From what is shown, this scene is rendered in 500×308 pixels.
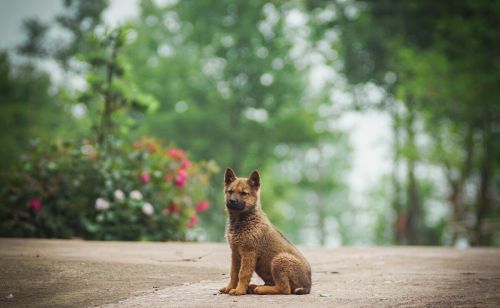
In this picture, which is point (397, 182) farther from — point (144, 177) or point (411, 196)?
point (144, 177)

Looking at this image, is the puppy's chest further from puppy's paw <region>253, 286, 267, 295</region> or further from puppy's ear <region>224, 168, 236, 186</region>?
puppy's ear <region>224, 168, 236, 186</region>

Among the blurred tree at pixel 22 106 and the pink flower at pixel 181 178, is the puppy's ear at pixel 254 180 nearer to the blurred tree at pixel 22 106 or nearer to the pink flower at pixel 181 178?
the pink flower at pixel 181 178

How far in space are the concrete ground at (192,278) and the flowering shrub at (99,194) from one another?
226 cm

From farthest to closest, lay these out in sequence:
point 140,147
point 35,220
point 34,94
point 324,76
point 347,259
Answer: point 34,94
point 324,76
point 140,147
point 35,220
point 347,259

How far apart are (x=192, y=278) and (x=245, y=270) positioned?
1.34m

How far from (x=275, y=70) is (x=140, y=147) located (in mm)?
15213

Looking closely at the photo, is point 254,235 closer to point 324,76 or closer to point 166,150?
point 166,150

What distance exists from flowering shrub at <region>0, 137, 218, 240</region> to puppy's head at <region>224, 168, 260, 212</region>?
610 cm

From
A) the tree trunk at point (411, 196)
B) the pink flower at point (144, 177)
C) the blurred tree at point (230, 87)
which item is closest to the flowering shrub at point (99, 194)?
the pink flower at point (144, 177)

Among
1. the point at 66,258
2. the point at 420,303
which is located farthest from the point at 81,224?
the point at 420,303

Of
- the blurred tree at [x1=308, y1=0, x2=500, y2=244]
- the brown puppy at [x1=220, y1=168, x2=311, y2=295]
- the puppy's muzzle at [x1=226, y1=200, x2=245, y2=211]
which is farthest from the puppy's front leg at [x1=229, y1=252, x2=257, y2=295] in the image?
the blurred tree at [x1=308, y1=0, x2=500, y2=244]

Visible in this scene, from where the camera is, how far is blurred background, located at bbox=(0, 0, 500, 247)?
571 inches

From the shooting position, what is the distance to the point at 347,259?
988cm

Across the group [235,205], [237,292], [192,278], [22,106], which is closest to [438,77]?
[192,278]
